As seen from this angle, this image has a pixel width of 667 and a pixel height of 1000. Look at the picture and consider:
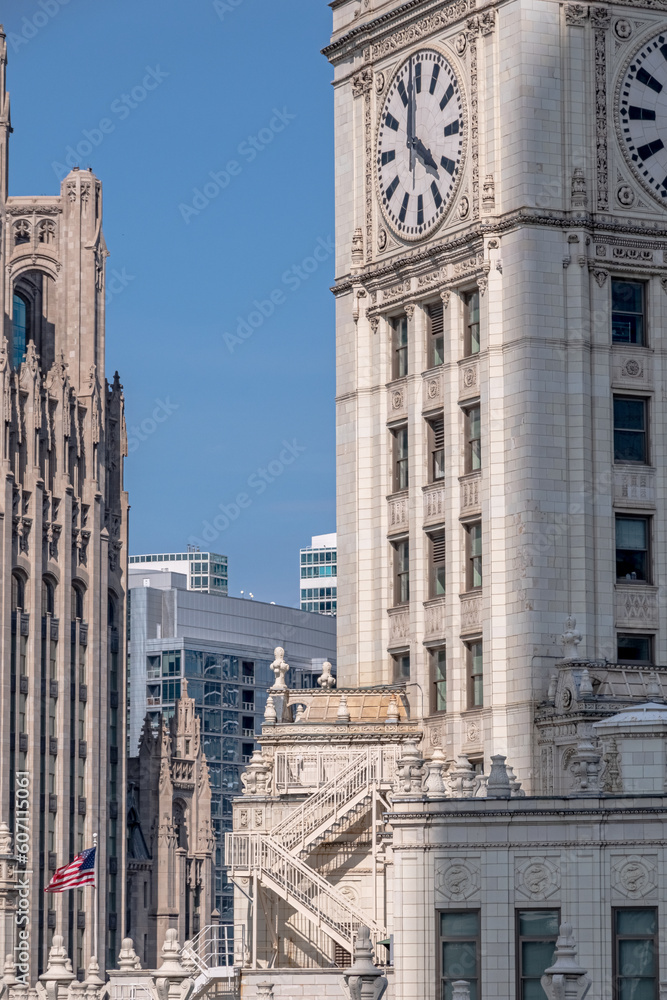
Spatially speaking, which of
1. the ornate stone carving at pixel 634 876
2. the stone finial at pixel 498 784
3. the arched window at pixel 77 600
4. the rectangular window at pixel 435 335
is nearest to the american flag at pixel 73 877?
the rectangular window at pixel 435 335

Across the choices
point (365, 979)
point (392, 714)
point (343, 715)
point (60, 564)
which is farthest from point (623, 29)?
point (60, 564)

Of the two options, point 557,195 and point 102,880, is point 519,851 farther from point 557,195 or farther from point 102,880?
point 102,880

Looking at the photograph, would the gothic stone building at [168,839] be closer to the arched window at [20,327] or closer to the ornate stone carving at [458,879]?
the arched window at [20,327]

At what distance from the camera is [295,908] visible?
77.8 meters

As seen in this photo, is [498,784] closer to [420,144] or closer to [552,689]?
[552,689]

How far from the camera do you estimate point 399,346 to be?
9212 cm

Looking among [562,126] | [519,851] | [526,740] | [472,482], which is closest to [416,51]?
[562,126]

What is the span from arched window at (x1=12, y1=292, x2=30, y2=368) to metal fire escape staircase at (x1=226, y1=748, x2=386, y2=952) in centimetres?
10360

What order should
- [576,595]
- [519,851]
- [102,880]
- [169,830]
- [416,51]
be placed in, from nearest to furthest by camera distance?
[519,851], [576,595], [416,51], [102,880], [169,830]

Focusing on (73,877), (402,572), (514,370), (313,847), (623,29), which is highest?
(623,29)

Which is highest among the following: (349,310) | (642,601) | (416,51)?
(416,51)

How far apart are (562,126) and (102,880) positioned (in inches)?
3783

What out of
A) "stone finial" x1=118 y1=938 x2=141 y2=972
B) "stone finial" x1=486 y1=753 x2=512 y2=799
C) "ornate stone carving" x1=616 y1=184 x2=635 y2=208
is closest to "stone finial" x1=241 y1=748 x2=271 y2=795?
"stone finial" x1=118 y1=938 x2=141 y2=972

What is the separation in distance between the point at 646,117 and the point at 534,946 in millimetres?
35195
